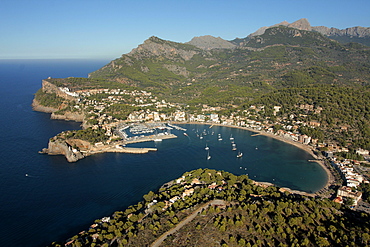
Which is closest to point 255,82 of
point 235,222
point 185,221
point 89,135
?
point 89,135

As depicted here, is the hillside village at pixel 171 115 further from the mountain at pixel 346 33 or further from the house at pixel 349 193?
the mountain at pixel 346 33

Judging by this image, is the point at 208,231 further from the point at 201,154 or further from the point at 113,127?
the point at 113,127

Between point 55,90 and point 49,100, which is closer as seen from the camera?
point 49,100

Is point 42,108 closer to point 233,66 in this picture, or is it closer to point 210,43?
point 233,66

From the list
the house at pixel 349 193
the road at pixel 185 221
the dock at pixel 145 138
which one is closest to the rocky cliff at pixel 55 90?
the dock at pixel 145 138

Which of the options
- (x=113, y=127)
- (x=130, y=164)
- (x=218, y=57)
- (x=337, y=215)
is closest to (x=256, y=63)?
(x=218, y=57)

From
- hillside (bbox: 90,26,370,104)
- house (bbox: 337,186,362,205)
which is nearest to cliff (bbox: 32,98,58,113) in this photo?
hillside (bbox: 90,26,370,104)
